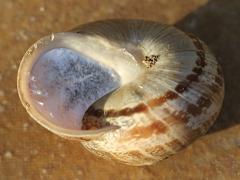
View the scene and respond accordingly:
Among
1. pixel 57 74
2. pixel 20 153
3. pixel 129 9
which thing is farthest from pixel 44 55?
pixel 129 9

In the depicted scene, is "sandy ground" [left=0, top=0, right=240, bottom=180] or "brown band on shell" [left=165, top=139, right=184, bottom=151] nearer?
"brown band on shell" [left=165, top=139, right=184, bottom=151]

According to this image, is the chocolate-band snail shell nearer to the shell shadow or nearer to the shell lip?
the shell lip

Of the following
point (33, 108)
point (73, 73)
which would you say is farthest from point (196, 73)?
point (33, 108)

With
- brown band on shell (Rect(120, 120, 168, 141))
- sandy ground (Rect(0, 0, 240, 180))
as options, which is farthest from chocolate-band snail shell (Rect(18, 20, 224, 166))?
sandy ground (Rect(0, 0, 240, 180))

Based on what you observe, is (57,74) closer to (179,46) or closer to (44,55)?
(44,55)

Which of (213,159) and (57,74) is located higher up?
(57,74)

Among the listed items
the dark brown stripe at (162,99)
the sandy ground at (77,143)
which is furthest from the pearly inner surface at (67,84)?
the sandy ground at (77,143)

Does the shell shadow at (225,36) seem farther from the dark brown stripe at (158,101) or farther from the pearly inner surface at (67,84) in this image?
the pearly inner surface at (67,84)

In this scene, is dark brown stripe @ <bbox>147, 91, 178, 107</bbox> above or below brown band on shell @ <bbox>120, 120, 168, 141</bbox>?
above
